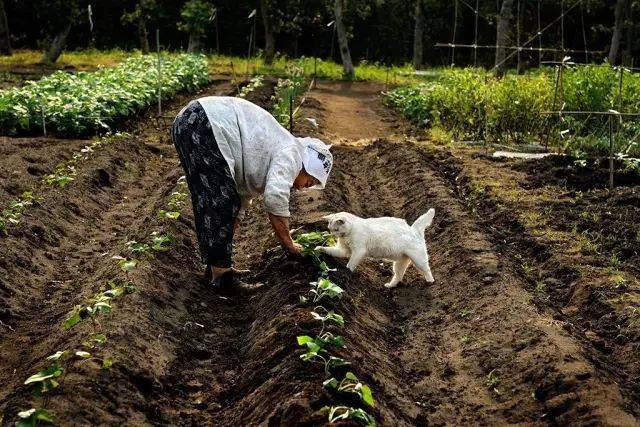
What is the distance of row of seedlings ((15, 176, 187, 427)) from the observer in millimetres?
4098

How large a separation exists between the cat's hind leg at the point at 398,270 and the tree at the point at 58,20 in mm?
20157

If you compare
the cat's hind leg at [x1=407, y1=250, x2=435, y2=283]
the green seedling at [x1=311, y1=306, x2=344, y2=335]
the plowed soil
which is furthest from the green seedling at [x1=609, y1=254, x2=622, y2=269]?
the green seedling at [x1=311, y1=306, x2=344, y2=335]

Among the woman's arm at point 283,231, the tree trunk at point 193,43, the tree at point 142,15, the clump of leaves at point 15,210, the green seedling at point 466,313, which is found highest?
the tree at point 142,15

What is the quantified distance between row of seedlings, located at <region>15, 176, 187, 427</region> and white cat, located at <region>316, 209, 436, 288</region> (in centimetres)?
144

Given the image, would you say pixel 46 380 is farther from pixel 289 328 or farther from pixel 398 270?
pixel 398 270

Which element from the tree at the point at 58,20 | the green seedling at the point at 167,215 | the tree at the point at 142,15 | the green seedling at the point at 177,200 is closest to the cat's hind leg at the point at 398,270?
the green seedling at the point at 167,215

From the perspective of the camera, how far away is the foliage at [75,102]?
542 inches

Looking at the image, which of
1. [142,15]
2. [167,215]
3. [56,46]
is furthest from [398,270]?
→ [142,15]

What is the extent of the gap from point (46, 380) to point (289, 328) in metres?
1.63

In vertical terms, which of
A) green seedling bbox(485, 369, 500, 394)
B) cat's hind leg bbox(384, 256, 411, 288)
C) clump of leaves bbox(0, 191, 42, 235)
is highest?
clump of leaves bbox(0, 191, 42, 235)

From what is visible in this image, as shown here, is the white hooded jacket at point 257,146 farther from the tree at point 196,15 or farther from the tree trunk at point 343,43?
the tree at point 196,15

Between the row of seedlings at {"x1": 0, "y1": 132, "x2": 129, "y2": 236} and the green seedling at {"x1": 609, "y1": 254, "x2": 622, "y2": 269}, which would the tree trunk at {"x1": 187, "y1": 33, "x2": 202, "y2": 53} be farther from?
the green seedling at {"x1": 609, "y1": 254, "x2": 622, "y2": 269}

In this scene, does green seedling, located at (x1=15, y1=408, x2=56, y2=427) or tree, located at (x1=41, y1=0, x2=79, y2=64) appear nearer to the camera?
green seedling, located at (x1=15, y1=408, x2=56, y2=427)

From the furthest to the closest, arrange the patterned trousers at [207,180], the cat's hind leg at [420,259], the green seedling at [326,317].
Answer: the cat's hind leg at [420,259], the patterned trousers at [207,180], the green seedling at [326,317]
